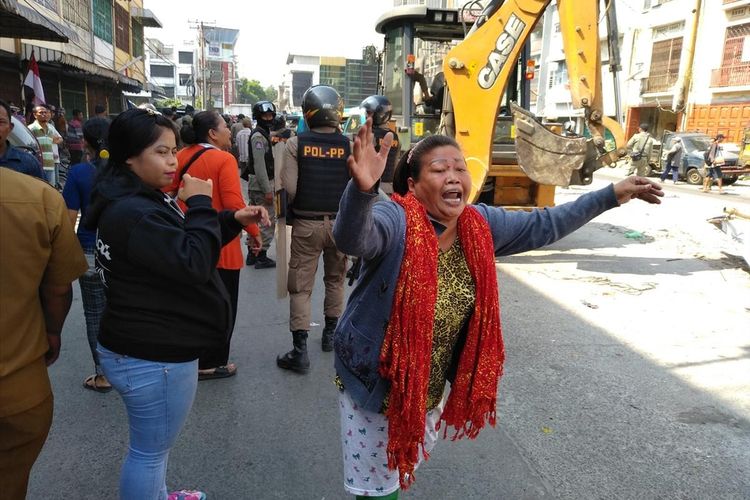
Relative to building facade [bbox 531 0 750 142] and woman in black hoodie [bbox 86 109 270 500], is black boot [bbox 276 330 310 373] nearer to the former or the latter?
woman in black hoodie [bbox 86 109 270 500]

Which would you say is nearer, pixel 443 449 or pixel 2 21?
pixel 443 449

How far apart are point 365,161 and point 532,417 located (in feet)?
8.08

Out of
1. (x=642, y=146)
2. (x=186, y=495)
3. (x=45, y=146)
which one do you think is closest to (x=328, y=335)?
(x=186, y=495)

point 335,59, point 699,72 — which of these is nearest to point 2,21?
point 699,72

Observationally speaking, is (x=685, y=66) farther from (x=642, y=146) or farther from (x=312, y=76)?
(x=312, y=76)

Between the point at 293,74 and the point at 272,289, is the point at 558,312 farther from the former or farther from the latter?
the point at 293,74

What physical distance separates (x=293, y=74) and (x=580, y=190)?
101 m

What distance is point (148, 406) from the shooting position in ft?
6.49

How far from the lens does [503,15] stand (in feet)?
21.9

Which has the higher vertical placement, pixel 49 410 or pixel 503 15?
pixel 503 15

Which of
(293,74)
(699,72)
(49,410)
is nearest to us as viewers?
(49,410)

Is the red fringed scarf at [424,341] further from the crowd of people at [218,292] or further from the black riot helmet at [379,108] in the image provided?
the black riot helmet at [379,108]

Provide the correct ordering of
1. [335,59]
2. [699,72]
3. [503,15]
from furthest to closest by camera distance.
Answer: [335,59] < [699,72] < [503,15]

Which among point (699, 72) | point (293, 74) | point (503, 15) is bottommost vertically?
point (503, 15)
